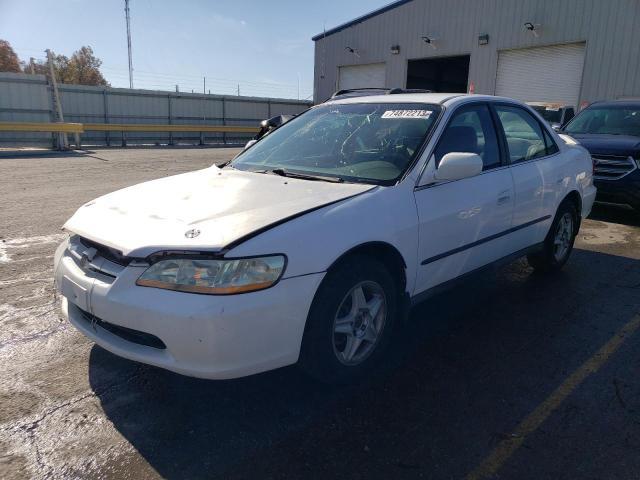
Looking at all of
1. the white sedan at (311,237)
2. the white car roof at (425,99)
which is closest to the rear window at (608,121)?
the white sedan at (311,237)

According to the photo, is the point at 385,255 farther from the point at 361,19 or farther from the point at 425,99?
the point at 361,19

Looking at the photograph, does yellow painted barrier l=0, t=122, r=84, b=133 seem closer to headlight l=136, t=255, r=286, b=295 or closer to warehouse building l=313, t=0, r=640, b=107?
warehouse building l=313, t=0, r=640, b=107

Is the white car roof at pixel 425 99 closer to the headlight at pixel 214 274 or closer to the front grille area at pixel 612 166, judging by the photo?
the headlight at pixel 214 274

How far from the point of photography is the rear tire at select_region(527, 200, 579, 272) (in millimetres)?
4727

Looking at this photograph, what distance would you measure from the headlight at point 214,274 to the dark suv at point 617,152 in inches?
252

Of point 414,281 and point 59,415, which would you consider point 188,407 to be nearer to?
point 59,415

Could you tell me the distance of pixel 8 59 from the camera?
44469mm

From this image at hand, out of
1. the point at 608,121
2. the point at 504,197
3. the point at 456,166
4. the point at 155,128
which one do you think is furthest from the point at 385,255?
the point at 155,128

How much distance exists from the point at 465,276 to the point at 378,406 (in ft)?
4.36

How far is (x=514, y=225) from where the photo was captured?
4.03 meters

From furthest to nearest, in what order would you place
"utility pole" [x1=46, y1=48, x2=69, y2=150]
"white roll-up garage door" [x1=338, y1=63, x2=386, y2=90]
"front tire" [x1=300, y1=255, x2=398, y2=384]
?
"white roll-up garage door" [x1=338, y1=63, x2=386, y2=90], "utility pole" [x1=46, y1=48, x2=69, y2=150], "front tire" [x1=300, y1=255, x2=398, y2=384]

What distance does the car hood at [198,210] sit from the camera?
2.44 metres

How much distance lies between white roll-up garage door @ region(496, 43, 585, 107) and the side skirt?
15.0 m

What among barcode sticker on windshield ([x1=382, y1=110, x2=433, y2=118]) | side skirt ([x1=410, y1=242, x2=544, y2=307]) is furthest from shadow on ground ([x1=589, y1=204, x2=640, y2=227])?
barcode sticker on windshield ([x1=382, y1=110, x2=433, y2=118])
